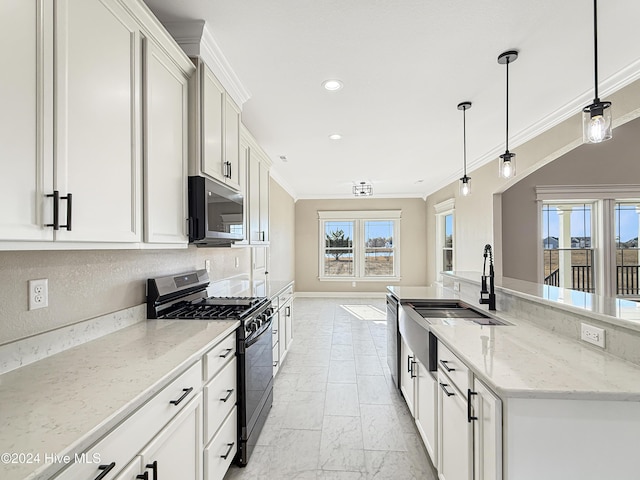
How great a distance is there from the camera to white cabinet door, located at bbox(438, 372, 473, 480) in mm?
1360

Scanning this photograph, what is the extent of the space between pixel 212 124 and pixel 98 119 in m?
0.99

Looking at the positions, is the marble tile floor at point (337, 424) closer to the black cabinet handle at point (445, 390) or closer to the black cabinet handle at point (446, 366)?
the black cabinet handle at point (445, 390)

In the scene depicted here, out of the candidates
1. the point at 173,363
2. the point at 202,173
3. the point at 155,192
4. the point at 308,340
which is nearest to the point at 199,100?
the point at 202,173

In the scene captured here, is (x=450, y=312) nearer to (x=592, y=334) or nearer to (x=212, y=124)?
(x=592, y=334)

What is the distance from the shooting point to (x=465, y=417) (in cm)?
137

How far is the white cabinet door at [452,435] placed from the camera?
1360 millimetres

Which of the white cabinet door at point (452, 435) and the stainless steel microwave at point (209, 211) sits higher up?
the stainless steel microwave at point (209, 211)

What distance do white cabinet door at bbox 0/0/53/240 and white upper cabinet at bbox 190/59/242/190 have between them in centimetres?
101

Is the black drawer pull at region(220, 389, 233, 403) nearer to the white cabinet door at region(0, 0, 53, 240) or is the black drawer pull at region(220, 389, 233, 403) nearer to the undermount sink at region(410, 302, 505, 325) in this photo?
the white cabinet door at region(0, 0, 53, 240)

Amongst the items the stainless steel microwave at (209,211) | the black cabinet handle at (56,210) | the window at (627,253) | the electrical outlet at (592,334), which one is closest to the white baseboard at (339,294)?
the window at (627,253)

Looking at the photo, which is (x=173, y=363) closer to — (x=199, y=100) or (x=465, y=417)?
(x=465, y=417)

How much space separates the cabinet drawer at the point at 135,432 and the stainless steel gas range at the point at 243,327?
630 millimetres

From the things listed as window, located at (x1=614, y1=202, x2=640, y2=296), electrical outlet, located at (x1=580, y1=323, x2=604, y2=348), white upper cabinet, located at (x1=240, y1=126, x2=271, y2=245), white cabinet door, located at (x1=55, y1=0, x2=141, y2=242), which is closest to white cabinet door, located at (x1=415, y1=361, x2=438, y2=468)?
electrical outlet, located at (x1=580, y1=323, x2=604, y2=348)

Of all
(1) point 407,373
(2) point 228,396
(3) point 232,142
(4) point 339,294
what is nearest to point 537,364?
(1) point 407,373
